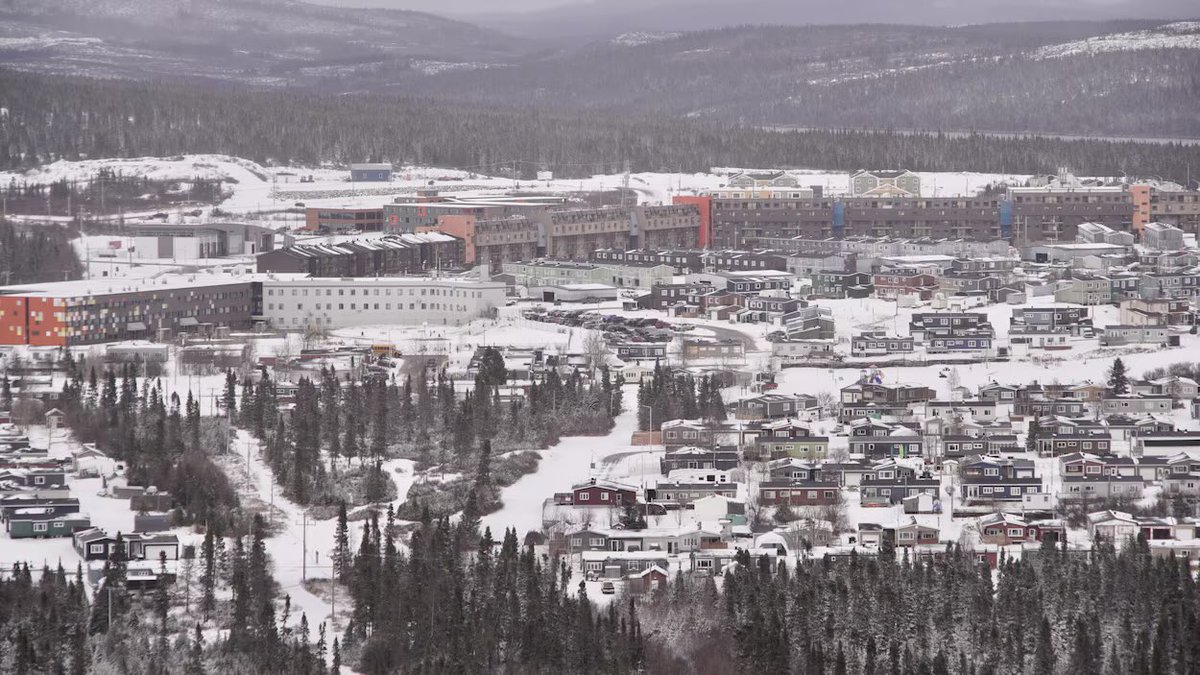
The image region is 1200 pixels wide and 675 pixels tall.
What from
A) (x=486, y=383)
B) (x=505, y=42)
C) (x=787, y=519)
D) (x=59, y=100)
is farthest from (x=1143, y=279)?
(x=505, y=42)

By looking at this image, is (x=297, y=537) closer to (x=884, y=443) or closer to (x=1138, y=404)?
(x=884, y=443)

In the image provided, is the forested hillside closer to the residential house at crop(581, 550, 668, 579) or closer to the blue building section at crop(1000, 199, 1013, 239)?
the blue building section at crop(1000, 199, 1013, 239)

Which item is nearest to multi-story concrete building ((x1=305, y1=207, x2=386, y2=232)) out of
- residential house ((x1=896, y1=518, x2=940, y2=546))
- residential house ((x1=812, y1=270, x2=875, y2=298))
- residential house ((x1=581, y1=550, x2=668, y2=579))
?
residential house ((x1=812, y1=270, x2=875, y2=298))

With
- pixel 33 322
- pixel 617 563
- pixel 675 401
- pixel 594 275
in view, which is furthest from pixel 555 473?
pixel 594 275

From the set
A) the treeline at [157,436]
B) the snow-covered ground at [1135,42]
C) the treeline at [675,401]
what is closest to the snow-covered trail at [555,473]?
the treeline at [675,401]

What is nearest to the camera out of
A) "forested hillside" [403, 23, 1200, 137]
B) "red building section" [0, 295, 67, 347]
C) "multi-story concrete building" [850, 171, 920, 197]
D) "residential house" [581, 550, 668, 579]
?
"residential house" [581, 550, 668, 579]

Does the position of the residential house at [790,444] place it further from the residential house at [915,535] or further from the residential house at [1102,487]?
the residential house at [915,535]

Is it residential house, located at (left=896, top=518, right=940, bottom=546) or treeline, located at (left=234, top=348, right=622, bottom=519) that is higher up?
treeline, located at (left=234, top=348, right=622, bottom=519)
